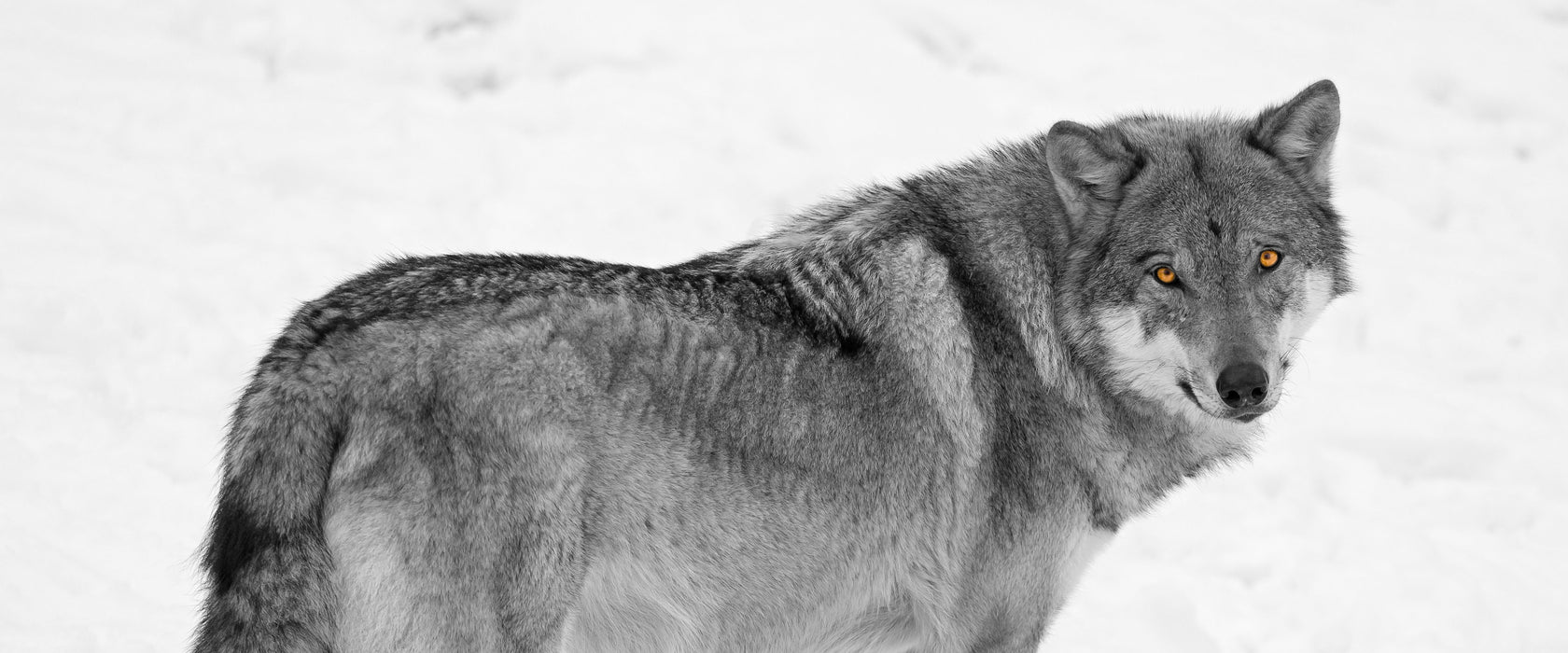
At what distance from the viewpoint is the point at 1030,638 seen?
171 inches

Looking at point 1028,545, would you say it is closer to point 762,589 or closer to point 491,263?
Result: point 762,589

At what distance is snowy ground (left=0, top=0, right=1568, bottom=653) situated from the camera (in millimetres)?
6082

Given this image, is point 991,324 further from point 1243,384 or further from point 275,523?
point 275,523

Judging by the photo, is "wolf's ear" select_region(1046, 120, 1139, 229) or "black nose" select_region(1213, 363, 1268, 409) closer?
"black nose" select_region(1213, 363, 1268, 409)

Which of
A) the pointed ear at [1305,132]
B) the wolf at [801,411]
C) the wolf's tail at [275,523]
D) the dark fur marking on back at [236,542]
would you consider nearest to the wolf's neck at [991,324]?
the wolf at [801,411]

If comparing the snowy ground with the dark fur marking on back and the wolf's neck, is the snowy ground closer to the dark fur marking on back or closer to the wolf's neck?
the wolf's neck

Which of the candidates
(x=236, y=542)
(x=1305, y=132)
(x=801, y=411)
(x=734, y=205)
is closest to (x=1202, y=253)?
(x=1305, y=132)

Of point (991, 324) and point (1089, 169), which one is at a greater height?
point (1089, 169)

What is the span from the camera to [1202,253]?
4.25 meters

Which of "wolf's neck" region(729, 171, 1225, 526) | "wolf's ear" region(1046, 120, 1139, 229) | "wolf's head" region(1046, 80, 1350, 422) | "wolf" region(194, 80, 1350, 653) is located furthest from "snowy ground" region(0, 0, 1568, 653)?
"wolf's ear" region(1046, 120, 1139, 229)

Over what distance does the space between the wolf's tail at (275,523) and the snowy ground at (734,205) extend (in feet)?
6.35

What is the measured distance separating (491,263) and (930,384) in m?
1.40

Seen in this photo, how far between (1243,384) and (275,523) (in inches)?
109

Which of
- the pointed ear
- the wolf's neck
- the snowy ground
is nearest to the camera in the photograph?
the wolf's neck
